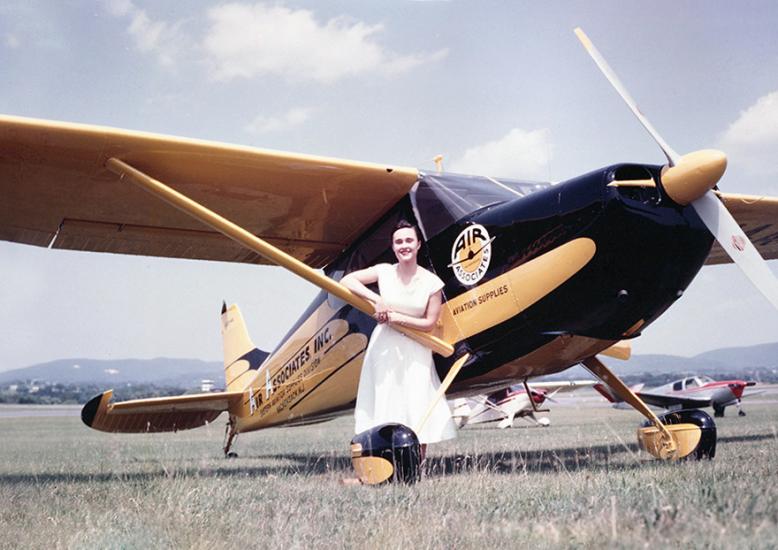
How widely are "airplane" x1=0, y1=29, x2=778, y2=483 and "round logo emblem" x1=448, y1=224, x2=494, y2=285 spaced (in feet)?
0.04

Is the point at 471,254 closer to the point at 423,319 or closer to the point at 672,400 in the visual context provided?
the point at 423,319

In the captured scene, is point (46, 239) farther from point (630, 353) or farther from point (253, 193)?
point (630, 353)

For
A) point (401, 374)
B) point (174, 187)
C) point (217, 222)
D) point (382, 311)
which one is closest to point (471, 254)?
point (382, 311)

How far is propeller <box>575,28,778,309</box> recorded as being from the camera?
4332mm

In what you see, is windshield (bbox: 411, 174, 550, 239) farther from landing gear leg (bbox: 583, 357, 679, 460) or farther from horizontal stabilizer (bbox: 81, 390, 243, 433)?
horizontal stabilizer (bbox: 81, 390, 243, 433)

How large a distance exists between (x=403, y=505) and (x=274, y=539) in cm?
87

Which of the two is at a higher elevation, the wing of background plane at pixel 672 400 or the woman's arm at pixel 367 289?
the woman's arm at pixel 367 289

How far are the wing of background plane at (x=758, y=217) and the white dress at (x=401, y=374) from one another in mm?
3087

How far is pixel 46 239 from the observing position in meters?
7.06

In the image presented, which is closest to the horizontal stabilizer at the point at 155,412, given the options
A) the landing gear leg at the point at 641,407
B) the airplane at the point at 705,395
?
the landing gear leg at the point at 641,407

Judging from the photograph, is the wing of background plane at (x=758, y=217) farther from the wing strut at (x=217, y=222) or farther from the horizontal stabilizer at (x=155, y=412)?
the horizontal stabilizer at (x=155, y=412)

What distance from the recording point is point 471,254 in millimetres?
5219

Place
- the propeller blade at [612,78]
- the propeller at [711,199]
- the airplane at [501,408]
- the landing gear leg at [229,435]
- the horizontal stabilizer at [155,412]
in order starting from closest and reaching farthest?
the propeller at [711,199], the propeller blade at [612,78], the horizontal stabilizer at [155,412], the landing gear leg at [229,435], the airplane at [501,408]

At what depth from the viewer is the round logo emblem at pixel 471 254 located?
5109mm
